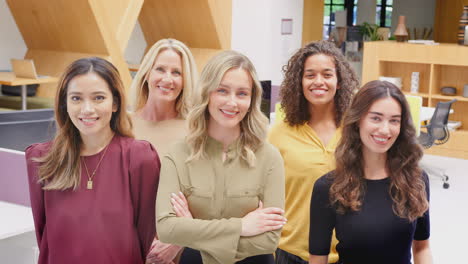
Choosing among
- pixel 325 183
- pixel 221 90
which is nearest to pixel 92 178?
pixel 221 90

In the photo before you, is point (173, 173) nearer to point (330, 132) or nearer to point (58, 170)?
point (58, 170)

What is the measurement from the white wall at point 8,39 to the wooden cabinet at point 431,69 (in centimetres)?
512

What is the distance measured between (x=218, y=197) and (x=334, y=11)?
15.4 m

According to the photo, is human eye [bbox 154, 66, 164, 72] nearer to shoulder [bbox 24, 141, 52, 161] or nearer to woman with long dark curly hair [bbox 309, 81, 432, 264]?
shoulder [bbox 24, 141, 52, 161]

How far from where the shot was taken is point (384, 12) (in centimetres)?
1719

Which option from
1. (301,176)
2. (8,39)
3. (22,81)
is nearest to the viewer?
(301,176)

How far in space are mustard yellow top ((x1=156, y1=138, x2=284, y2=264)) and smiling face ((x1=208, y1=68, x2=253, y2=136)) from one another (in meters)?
0.11

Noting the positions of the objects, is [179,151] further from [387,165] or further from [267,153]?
[387,165]

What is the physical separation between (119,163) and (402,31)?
332 inches

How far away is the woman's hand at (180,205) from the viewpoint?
208cm

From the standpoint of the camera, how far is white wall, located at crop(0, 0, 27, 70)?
783cm

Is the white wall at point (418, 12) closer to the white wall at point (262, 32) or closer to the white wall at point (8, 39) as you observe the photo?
the white wall at point (262, 32)

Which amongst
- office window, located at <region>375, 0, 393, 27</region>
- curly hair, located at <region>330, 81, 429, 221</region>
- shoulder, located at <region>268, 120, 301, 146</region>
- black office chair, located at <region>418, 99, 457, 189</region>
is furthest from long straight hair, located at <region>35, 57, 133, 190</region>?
office window, located at <region>375, 0, 393, 27</region>

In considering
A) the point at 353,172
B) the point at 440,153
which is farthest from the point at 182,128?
the point at 440,153
